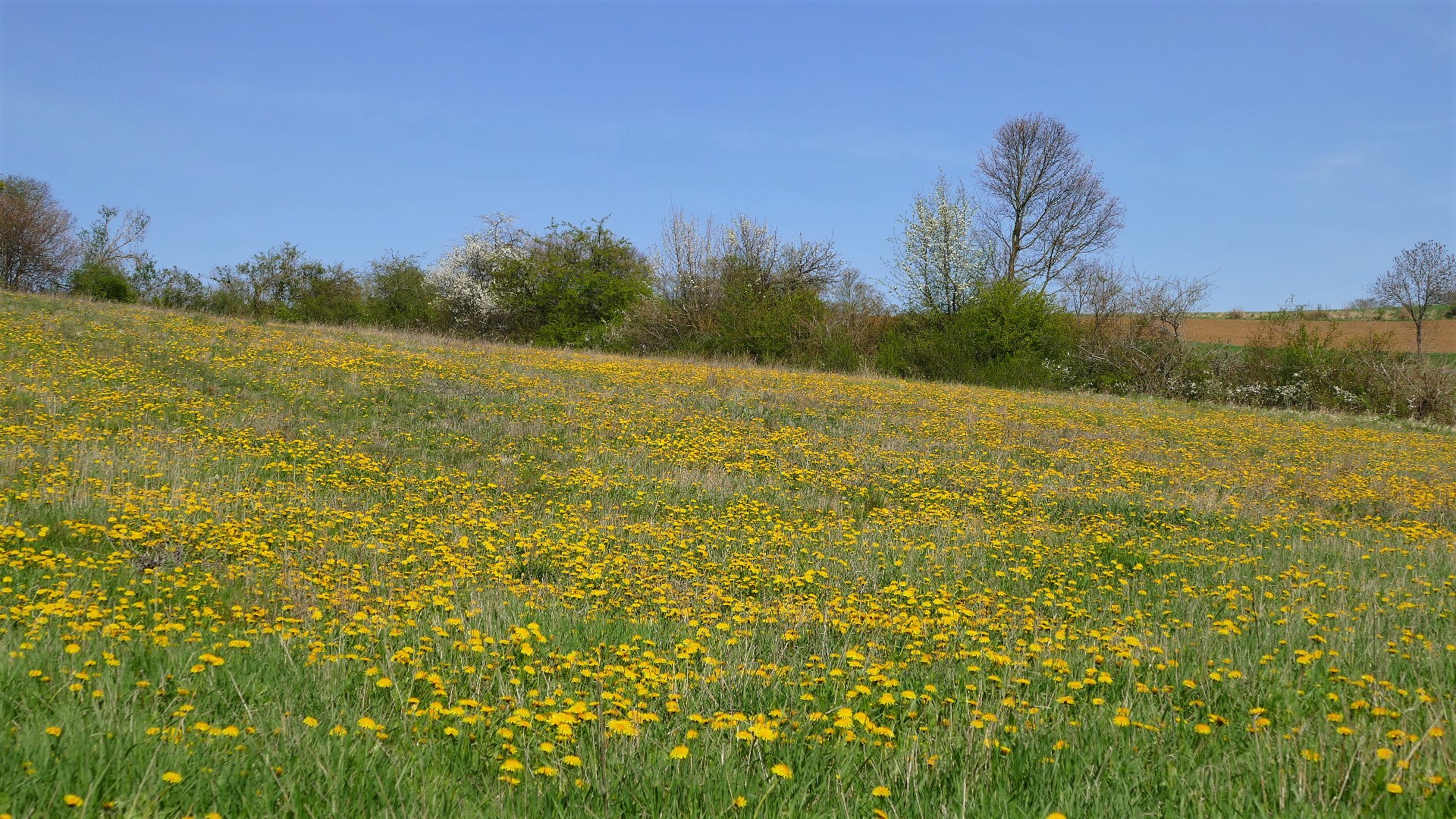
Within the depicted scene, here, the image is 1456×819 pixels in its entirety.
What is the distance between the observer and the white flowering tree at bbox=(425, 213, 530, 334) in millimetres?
50000

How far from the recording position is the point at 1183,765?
3.26m

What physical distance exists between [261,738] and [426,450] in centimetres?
874

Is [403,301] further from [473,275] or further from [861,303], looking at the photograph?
[861,303]

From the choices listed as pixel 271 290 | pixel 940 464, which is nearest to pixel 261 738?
pixel 940 464

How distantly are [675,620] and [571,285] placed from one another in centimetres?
4124

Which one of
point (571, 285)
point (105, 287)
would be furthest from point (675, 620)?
point (571, 285)

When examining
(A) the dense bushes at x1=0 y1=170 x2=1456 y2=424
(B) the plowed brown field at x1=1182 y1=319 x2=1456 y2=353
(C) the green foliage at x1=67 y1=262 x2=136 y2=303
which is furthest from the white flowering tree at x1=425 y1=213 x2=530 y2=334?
(B) the plowed brown field at x1=1182 y1=319 x2=1456 y2=353

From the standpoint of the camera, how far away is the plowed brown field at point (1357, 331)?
103 ft

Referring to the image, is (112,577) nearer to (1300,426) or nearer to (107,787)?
(107,787)

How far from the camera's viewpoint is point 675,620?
544cm

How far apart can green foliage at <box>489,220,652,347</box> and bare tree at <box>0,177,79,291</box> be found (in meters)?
23.0

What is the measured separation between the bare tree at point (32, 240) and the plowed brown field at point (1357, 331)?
53.7m

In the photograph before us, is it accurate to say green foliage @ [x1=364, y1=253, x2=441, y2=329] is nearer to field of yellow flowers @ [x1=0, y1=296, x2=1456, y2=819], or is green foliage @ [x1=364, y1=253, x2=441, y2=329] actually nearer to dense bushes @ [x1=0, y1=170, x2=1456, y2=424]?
dense bushes @ [x1=0, y1=170, x2=1456, y2=424]

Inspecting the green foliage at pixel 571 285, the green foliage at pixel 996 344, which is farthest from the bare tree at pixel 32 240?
the green foliage at pixel 996 344
